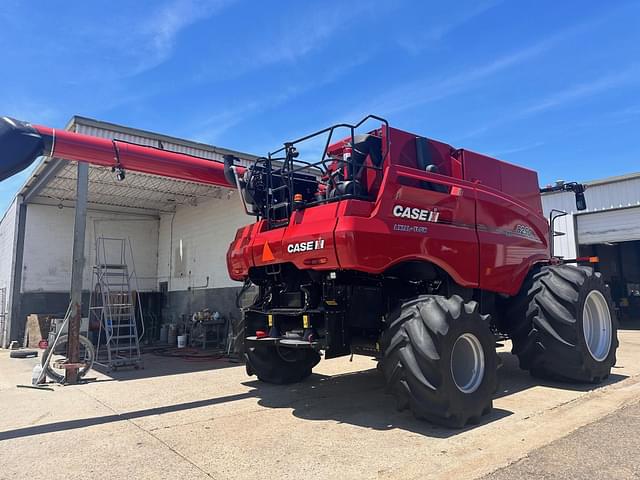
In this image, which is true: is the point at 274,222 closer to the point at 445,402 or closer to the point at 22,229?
the point at 445,402

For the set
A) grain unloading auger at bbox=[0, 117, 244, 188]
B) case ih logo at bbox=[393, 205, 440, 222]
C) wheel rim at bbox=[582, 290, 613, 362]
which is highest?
grain unloading auger at bbox=[0, 117, 244, 188]

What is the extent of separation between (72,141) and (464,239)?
17.7 ft

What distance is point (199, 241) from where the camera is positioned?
16.6 m

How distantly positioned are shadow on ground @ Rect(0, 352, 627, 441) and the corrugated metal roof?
6472mm

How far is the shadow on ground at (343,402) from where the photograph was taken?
5.62 metres

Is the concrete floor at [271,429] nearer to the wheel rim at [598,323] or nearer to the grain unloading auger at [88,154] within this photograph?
the wheel rim at [598,323]

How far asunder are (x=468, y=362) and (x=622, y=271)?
23319 mm

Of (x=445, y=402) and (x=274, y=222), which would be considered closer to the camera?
(x=445, y=402)

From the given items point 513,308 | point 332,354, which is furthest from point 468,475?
point 513,308

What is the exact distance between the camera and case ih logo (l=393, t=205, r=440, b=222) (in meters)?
5.93

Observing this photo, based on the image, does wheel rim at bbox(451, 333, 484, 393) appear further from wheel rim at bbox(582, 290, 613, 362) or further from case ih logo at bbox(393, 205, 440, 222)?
wheel rim at bbox(582, 290, 613, 362)

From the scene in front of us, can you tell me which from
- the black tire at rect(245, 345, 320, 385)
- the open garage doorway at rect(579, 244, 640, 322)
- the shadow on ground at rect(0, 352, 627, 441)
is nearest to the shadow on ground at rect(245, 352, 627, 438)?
the shadow on ground at rect(0, 352, 627, 441)

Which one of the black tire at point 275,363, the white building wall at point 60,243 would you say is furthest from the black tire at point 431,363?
the white building wall at point 60,243

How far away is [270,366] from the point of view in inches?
310
